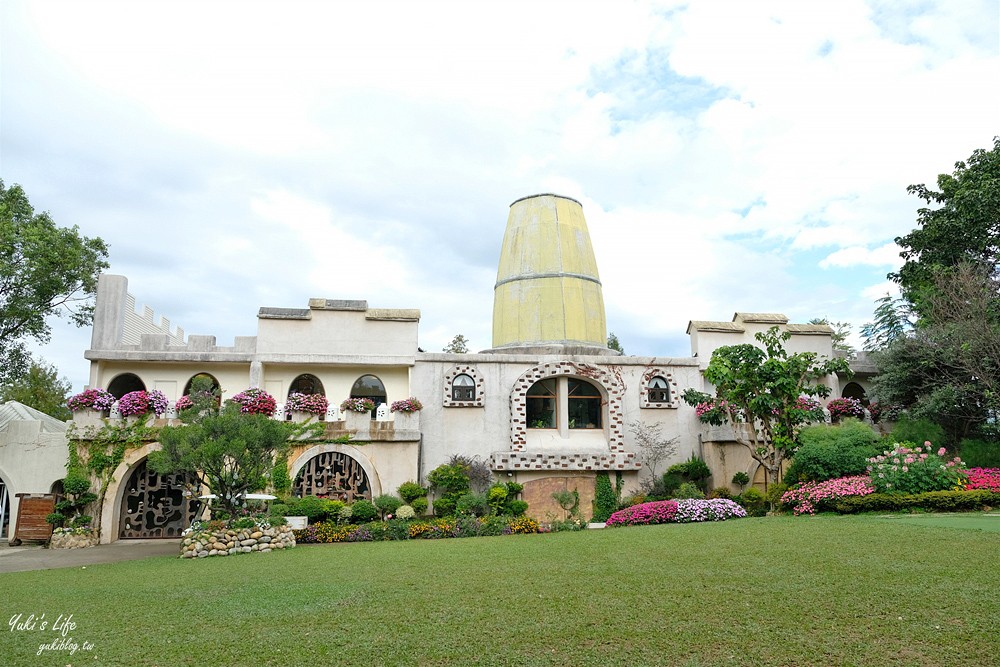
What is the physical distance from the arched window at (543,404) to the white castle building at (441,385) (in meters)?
0.04

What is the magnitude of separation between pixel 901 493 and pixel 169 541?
59.5 feet

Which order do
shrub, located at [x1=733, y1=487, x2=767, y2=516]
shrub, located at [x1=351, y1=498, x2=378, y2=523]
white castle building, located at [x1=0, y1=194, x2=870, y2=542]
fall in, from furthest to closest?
1. white castle building, located at [x1=0, y1=194, x2=870, y2=542]
2. shrub, located at [x1=733, y1=487, x2=767, y2=516]
3. shrub, located at [x1=351, y1=498, x2=378, y2=523]

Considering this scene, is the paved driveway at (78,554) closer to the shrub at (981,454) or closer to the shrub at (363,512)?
the shrub at (363,512)

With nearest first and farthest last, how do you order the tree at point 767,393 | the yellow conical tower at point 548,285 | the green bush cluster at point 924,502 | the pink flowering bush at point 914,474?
the green bush cluster at point 924,502
the pink flowering bush at point 914,474
the tree at point 767,393
the yellow conical tower at point 548,285

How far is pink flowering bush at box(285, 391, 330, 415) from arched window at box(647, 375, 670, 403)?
1005 centimetres

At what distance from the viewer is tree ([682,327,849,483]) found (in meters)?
18.4

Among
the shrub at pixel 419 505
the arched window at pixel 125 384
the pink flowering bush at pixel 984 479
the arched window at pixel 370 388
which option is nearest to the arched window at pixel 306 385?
the arched window at pixel 370 388

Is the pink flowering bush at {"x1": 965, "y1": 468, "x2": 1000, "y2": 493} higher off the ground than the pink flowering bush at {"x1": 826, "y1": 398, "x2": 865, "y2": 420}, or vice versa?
the pink flowering bush at {"x1": 826, "y1": 398, "x2": 865, "y2": 420}

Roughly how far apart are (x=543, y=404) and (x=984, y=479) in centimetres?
1150

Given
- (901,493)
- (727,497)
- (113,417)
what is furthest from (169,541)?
(901,493)

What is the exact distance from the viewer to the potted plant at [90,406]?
1853 centimetres

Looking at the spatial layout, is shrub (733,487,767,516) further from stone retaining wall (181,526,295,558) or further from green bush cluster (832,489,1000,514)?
stone retaining wall (181,526,295,558)

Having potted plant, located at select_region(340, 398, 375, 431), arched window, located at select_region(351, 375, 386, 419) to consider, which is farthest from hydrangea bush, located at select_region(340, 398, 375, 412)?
arched window, located at select_region(351, 375, 386, 419)

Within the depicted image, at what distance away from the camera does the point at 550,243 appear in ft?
74.8
